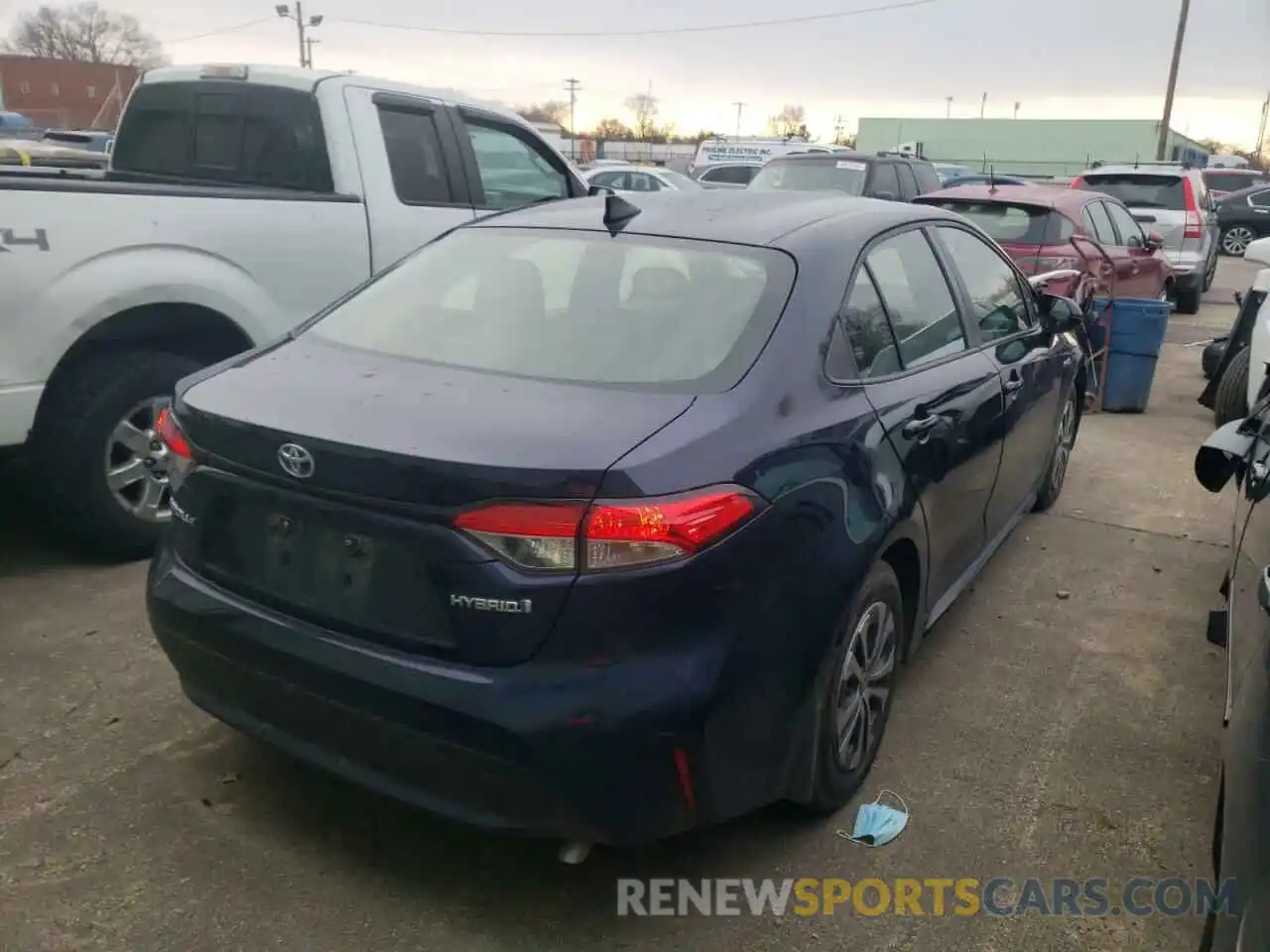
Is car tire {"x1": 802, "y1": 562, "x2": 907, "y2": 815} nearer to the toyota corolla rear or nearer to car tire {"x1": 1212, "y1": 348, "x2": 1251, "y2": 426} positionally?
the toyota corolla rear

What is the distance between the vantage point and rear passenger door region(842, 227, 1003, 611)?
3109 mm

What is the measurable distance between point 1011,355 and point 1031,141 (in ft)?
185

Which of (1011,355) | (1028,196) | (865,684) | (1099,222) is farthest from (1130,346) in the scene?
(865,684)

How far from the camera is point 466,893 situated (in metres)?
2.66

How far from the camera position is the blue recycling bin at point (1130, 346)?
305 inches

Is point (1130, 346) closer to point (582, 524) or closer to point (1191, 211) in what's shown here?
point (582, 524)

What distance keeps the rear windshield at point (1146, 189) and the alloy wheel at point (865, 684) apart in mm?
12707

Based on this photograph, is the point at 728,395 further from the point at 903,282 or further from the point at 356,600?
the point at 903,282

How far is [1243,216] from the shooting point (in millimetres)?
23031

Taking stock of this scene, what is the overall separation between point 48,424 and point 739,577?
317 cm

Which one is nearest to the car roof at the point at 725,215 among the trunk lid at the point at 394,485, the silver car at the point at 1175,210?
→ the trunk lid at the point at 394,485

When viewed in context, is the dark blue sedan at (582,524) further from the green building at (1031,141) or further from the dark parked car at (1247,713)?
the green building at (1031,141)

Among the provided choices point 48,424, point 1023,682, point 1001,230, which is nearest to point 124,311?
point 48,424

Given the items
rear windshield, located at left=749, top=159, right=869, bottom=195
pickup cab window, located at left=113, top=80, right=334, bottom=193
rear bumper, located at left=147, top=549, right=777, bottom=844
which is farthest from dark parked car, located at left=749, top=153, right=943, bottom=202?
rear bumper, located at left=147, top=549, right=777, bottom=844
